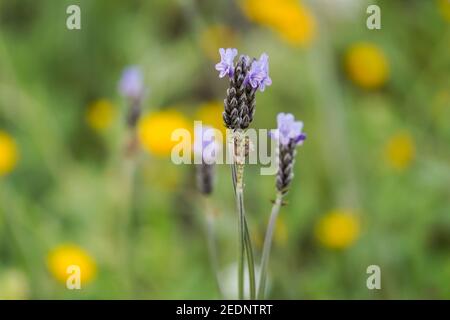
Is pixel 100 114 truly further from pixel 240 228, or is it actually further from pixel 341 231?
pixel 240 228

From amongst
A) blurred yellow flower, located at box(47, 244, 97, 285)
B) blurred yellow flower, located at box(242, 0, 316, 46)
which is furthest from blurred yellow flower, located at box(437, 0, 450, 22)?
blurred yellow flower, located at box(47, 244, 97, 285)

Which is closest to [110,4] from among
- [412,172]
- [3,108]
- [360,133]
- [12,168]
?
[3,108]

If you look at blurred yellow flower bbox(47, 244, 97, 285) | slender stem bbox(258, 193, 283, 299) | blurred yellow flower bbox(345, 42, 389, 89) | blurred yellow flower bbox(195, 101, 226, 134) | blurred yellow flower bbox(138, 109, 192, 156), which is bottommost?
blurred yellow flower bbox(47, 244, 97, 285)

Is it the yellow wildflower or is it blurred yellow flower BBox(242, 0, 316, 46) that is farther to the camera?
blurred yellow flower BBox(242, 0, 316, 46)

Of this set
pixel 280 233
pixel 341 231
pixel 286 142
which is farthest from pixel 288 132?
pixel 341 231

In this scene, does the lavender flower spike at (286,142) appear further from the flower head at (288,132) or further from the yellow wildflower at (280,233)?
the yellow wildflower at (280,233)

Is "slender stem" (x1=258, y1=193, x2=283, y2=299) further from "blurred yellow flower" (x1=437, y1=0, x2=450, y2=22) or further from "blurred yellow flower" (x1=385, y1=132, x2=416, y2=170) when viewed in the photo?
"blurred yellow flower" (x1=437, y1=0, x2=450, y2=22)

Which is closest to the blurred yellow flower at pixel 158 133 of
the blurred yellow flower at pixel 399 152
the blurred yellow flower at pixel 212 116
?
the blurred yellow flower at pixel 212 116
